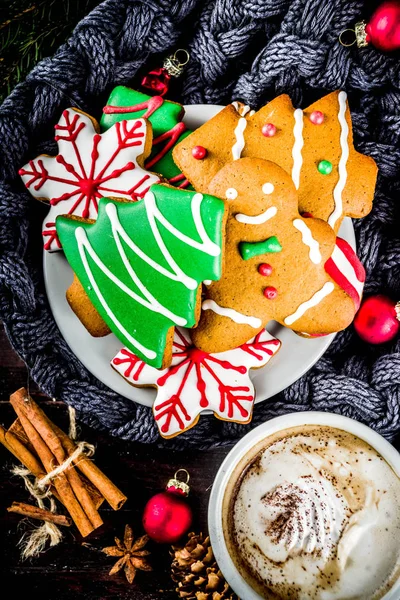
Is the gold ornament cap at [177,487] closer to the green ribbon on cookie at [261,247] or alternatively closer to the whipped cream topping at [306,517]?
the whipped cream topping at [306,517]

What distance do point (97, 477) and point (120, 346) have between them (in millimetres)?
278

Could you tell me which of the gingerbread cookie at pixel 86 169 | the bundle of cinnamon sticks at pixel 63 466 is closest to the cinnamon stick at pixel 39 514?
the bundle of cinnamon sticks at pixel 63 466

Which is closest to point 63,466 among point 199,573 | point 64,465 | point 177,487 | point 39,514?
point 64,465

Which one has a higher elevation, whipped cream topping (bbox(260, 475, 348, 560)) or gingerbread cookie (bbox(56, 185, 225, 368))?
gingerbread cookie (bbox(56, 185, 225, 368))

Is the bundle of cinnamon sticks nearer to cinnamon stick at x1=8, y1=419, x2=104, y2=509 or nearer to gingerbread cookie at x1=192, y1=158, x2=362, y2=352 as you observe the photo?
cinnamon stick at x1=8, y1=419, x2=104, y2=509

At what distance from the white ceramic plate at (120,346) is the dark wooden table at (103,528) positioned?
18cm

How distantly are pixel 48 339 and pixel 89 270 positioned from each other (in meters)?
0.23

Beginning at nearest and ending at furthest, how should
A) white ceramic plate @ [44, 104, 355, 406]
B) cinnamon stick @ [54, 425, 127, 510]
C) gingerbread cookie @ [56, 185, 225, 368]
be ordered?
1. gingerbread cookie @ [56, 185, 225, 368]
2. white ceramic plate @ [44, 104, 355, 406]
3. cinnamon stick @ [54, 425, 127, 510]

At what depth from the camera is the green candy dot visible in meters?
1.06

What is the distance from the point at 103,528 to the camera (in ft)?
4.39

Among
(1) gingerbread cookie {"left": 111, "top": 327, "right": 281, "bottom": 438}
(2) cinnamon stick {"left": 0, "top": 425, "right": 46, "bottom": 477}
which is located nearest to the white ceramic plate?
(1) gingerbread cookie {"left": 111, "top": 327, "right": 281, "bottom": 438}

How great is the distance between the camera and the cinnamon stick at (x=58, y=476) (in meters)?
1.30

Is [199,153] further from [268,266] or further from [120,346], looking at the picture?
[120,346]

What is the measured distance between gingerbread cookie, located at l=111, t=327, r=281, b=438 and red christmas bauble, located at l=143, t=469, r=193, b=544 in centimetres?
17
